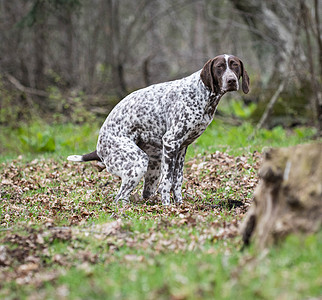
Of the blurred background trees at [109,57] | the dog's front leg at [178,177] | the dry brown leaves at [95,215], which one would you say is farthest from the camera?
the blurred background trees at [109,57]

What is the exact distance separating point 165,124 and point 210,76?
901 mm

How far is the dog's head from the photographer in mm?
5734

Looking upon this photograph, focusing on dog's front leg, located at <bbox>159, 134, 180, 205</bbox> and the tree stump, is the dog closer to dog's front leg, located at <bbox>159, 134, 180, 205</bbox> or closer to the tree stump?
dog's front leg, located at <bbox>159, 134, 180, 205</bbox>

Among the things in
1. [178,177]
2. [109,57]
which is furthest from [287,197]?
[109,57]

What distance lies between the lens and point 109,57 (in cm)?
1623

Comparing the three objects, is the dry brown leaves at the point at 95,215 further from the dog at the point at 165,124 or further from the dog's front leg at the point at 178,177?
the dog at the point at 165,124

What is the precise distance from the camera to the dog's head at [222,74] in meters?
5.73

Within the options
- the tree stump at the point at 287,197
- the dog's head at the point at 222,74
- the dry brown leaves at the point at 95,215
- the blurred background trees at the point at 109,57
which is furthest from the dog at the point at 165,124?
the blurred background trees at the point at 109,57

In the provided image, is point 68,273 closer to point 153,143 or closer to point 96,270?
point 96,270

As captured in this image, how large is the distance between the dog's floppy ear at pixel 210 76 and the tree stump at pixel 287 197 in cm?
233

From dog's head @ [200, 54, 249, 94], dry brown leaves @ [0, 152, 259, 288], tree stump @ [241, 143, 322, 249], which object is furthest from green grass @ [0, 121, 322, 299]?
dog's head @ [200, 54, 249, 94]

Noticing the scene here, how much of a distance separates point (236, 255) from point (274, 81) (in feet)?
36.4

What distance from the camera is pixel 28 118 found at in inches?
513

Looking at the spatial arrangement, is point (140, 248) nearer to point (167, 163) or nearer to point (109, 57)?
point (167, 163)
